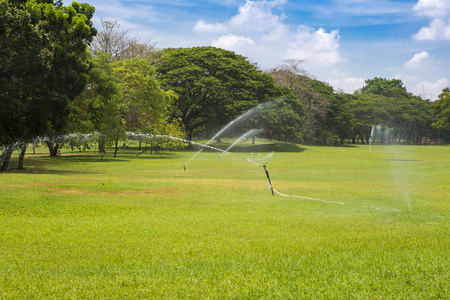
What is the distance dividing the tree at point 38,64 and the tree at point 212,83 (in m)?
33.2

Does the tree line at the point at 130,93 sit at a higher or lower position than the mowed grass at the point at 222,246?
higher

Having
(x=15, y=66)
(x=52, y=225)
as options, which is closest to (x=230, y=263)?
(x=52, y=225)

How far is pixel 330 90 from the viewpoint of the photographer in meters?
97.5

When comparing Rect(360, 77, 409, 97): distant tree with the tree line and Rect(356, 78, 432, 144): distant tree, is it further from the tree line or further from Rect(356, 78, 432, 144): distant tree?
the tree line

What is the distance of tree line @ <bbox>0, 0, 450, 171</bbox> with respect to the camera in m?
24.0

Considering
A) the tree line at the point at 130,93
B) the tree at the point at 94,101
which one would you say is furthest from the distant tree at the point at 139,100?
the tree at the point at 94,101

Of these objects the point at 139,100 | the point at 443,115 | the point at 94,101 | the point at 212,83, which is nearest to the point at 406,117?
the point at 443,115

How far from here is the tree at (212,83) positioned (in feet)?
200

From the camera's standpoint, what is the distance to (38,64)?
923 inches

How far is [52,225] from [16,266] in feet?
12.1

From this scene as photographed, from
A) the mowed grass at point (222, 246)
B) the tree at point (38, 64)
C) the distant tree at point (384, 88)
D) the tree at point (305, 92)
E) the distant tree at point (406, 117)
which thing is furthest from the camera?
the distant tree at point (384, 88)

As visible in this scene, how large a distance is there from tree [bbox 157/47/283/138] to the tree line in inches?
6.1

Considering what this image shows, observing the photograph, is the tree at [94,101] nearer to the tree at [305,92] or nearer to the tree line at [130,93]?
the tree line at [130,93]

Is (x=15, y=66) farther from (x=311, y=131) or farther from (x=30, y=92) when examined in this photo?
(x=311, y=131)
